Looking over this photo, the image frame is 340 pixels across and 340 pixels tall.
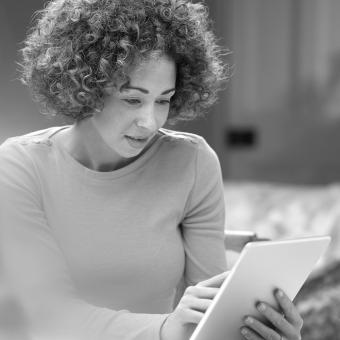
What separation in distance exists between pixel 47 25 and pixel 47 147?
24 cm

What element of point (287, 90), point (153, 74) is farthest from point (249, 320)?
point (287, 90)

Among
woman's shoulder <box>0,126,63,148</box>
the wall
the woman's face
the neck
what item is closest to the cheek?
the woman's face

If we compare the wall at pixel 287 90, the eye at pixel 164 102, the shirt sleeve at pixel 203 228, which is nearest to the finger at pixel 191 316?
the shirt sleeve at pixel 203 228

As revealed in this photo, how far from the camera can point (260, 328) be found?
132 centimetres

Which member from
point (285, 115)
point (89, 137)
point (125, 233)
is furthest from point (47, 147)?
point (285, 115)

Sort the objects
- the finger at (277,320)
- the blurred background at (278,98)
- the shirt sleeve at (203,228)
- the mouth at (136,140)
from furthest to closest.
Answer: the blurred background at (278,98) < the shirt sleeve at (203,228) < the mouth at (136,140) < the finger at (277,320)

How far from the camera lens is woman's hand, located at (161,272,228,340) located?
133 centimetres

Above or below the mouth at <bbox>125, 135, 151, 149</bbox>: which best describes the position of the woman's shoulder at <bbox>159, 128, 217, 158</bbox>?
below

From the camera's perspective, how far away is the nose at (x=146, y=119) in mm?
1507

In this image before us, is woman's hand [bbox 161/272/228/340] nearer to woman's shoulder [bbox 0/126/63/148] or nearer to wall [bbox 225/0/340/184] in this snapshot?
woman's shoulder [bbox 0/126/63/148]

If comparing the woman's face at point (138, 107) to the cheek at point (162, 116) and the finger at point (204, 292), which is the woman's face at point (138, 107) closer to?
the cheek at point (162, 116)

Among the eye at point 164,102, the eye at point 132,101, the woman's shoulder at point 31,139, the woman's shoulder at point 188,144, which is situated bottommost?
the woman's shoulder at point 188,144

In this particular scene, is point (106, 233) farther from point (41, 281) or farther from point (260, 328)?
point (260, 328)

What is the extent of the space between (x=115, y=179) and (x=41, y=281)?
0.27 meters
